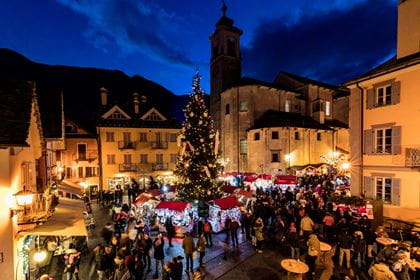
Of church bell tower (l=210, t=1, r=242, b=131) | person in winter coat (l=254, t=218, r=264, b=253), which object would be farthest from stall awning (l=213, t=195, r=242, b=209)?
church bell tower (l=210, t=1, r=242, b=131)

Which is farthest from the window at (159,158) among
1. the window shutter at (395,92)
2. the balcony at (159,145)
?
the window shutter at (395,92)

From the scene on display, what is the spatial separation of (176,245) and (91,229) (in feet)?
23.3

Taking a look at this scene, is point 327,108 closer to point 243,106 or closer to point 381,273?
point 243,106

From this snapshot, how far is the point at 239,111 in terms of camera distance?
114 feet

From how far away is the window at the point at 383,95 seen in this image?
15242 mm

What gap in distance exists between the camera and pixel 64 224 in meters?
10.4

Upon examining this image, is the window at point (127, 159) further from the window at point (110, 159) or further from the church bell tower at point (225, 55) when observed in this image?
the church bell tower at point (225, 55)

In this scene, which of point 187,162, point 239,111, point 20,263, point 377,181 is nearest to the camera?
point 20,263

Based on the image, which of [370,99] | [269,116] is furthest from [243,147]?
[370,99]

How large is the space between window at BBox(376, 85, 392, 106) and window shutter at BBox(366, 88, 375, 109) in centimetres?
23

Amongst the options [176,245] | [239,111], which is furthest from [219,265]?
[239,111]

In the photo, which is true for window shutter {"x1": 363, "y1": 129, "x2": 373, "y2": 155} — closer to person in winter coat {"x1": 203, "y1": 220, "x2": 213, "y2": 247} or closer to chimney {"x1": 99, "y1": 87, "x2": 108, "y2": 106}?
person in winter coat {"x1": 203, "y1": 220, "x2": 213, "y2": 247}

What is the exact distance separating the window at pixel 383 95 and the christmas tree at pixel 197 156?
36.9 ft

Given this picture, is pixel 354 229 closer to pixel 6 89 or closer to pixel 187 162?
pixel 187 162
